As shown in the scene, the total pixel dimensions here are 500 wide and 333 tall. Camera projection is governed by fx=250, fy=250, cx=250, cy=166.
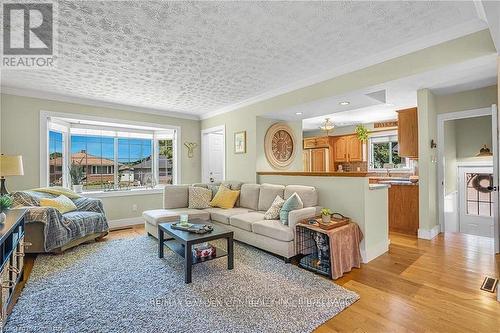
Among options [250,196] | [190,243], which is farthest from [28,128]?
[250,196]

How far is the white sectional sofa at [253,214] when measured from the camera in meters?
3.10

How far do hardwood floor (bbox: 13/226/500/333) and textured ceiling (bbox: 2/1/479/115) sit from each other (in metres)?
2.53

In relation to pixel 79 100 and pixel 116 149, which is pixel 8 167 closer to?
pixel 79 100

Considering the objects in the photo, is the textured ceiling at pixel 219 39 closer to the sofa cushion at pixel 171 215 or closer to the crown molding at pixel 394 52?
the crown molding at pixel 394 52

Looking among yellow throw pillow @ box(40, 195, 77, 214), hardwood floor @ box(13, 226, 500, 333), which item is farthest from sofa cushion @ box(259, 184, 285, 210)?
yellow throw pillow @ box(40, 195, 77, 214)

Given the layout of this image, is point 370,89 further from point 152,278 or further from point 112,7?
point 152,278

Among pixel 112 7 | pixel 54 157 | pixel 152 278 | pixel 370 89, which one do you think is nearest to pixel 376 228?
pixel 370 89

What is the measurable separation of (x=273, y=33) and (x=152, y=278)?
112 inches

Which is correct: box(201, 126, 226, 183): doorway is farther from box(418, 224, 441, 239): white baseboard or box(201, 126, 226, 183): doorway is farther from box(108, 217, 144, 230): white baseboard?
box(418, 224, 441, 239): white baseboard

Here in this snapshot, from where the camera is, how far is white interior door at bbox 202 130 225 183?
6.26m

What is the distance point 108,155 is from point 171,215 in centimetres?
255

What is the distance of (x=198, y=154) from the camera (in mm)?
6312

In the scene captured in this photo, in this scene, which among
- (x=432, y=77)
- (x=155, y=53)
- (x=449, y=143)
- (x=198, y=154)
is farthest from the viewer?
(x=198, y=154)

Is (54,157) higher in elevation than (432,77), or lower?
lower
